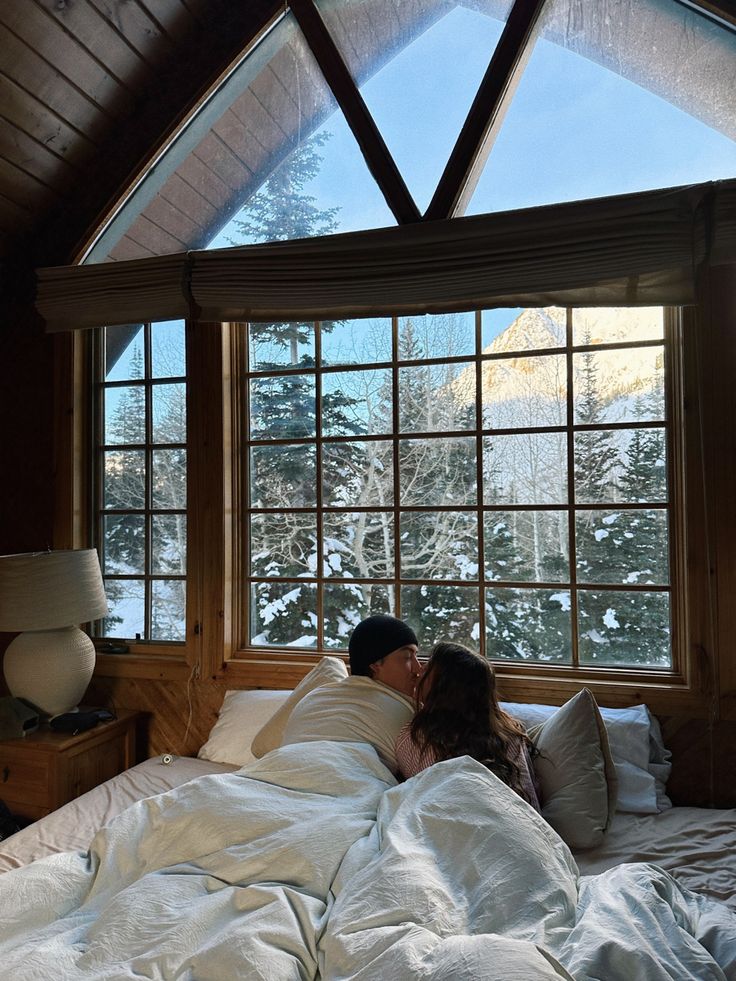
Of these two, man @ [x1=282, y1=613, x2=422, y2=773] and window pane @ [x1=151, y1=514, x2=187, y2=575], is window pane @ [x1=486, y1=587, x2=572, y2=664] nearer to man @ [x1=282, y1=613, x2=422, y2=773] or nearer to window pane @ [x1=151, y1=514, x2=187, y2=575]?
man @ [x1=282, y1=613, x2=422, y2=773]

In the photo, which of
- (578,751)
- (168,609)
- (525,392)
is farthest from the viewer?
(168,609)

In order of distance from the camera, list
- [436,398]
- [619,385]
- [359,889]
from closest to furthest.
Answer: [359,889] < [619,385] < [436,398]

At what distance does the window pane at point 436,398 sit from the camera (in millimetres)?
2689

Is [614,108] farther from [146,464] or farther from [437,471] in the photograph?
[146,464]

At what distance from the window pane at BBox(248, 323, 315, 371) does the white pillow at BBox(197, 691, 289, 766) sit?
1.38 meters

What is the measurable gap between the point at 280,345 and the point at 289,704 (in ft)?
4.92

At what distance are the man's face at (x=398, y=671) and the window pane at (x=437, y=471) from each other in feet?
2.23

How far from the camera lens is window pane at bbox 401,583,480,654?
2.65 meters

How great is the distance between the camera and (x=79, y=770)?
2.58 meters

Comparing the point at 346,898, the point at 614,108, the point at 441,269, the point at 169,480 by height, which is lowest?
the point at 346,898

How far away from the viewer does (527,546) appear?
8.52 ft

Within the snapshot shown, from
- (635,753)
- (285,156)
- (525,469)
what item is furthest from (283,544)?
(285,156)

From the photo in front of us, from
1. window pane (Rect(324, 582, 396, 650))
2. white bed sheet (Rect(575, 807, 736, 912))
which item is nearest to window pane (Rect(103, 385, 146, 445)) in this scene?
window pane (Rect(324, 582, 396, 650))

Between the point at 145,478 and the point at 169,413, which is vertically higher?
the point at 169,413
